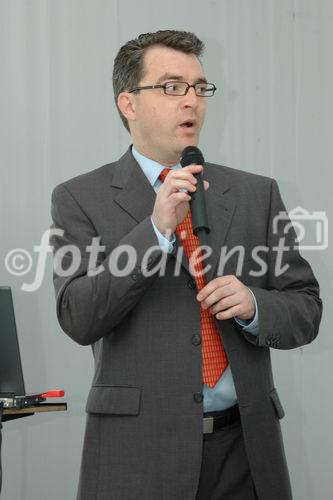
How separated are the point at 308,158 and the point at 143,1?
993 millimetres

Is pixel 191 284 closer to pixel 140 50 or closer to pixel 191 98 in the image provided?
pixel 191 98

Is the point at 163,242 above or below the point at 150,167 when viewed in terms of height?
below

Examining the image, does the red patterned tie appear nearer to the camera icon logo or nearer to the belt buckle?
the belt buckle

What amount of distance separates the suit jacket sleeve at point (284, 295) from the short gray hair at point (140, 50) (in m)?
0.41

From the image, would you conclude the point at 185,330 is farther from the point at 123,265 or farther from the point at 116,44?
the point at 116,44

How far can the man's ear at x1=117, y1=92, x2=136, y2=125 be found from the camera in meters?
1.93

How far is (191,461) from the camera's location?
5.36 ft

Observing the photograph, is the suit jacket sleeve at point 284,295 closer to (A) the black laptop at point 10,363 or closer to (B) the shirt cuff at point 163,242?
(B) the shirt cuff at point 163,242

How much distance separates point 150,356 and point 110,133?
65.8 inches

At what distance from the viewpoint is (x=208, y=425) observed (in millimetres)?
1674


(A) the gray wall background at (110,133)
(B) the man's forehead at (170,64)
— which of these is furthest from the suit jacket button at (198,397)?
(A) the gray wall background at (110,133)

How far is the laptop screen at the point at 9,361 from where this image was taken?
6.13ft

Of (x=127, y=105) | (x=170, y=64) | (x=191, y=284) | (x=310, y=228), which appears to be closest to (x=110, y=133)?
(x=310, y=228)

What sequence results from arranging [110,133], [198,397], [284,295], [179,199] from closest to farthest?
[179,199], [198,397], [284,295], [110,133]
